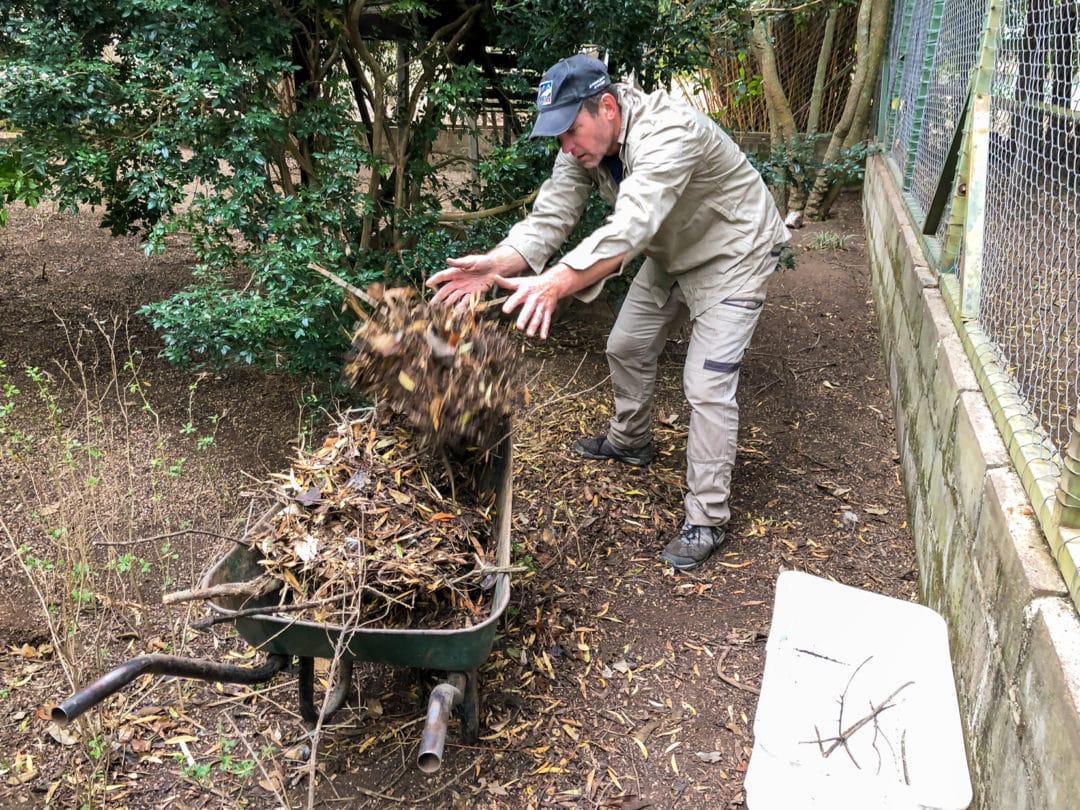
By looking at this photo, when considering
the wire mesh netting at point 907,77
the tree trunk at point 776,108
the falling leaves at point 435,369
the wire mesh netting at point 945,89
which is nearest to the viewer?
the falling leaves at point 435,369

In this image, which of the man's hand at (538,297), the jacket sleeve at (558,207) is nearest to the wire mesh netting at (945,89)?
the jacket sleeve at (558,207)

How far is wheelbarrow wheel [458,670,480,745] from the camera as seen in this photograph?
262 centimetres

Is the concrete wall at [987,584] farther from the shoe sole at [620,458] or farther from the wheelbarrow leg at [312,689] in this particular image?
the wheelbarrow leg at [312,689]

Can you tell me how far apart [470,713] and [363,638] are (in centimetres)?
59

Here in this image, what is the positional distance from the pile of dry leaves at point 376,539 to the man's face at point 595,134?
4.58 ft

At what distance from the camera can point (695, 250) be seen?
3.76 meters

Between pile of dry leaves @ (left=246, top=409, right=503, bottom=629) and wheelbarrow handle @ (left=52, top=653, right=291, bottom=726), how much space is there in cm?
20

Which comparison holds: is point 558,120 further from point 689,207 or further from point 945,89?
point 945,89

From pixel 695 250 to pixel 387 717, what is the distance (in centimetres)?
232

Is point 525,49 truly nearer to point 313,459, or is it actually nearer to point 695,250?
point 695,250

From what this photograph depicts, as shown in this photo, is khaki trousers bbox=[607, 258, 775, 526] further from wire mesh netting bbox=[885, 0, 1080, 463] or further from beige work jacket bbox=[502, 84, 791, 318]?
wire mesh netting bbox=[885, 0, 1080, 463]

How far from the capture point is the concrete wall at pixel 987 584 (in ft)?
5.91

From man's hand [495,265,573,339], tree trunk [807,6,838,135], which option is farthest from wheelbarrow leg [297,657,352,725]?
tree trunk [807,6,838,135]

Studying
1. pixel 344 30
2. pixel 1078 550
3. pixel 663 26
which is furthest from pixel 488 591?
pixel 663 26
